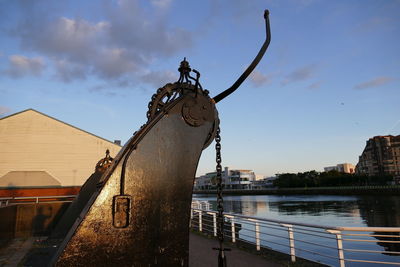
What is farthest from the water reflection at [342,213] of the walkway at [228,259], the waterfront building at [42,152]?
the waterfront building at [42,152]

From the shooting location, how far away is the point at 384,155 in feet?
309

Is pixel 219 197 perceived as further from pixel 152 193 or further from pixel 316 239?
pixel 316 239

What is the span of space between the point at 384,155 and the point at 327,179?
912 inches

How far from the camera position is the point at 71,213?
5.44 m

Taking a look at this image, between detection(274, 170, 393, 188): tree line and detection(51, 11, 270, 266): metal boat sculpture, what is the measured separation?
93.6 meters

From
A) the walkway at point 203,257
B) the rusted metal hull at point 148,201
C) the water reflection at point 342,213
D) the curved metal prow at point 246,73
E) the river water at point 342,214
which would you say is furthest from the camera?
the water reflection at point 342,213

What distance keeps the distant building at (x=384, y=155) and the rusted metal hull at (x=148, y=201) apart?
348ft

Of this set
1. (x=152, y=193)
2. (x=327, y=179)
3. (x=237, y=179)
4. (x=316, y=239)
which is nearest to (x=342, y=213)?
(x=316, y=239)

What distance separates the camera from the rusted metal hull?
216 cm

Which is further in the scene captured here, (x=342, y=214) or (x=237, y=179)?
(x=237, y=179)

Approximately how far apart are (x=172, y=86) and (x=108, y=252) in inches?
66.0

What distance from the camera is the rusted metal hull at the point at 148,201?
216cm

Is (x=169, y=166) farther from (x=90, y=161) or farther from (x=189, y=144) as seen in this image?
(x=90, y=161)

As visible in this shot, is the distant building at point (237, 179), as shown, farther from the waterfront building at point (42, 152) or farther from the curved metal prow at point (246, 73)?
the curved metal prow at point (246, 73)
